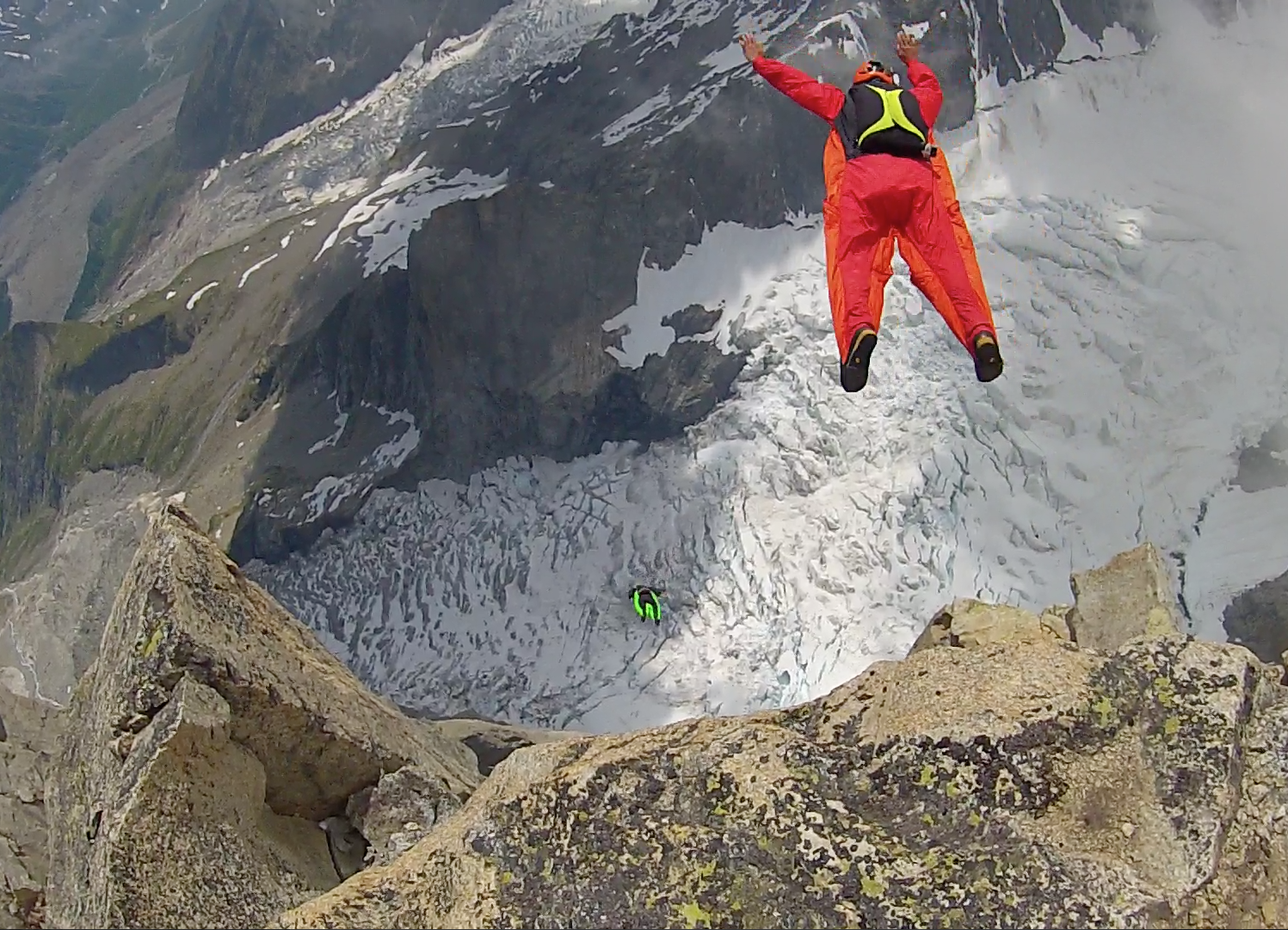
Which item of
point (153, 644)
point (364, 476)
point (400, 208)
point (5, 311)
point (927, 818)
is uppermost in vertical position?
point (153, 644)

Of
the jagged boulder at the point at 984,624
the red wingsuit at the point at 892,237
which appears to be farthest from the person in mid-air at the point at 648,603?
the red wingsuit at the point at 892,237

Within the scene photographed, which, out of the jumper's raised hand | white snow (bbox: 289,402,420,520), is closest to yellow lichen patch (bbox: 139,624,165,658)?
the jumper's raised hand

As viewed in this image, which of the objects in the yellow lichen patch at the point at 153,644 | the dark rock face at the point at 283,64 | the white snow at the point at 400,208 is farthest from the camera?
the dark rock face at the point at 283,64

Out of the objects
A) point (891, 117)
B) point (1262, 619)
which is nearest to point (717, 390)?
point (1262, 619)

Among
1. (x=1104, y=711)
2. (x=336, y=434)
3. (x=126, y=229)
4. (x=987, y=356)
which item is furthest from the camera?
(x=126, y=229)

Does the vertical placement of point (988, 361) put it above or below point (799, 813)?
below

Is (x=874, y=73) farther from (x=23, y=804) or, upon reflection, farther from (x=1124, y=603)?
(x=23, y=804)

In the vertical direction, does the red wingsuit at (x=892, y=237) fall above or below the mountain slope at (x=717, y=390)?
above

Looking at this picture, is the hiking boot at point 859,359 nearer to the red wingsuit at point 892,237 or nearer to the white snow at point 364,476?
the red wingsuit at point 892,237
